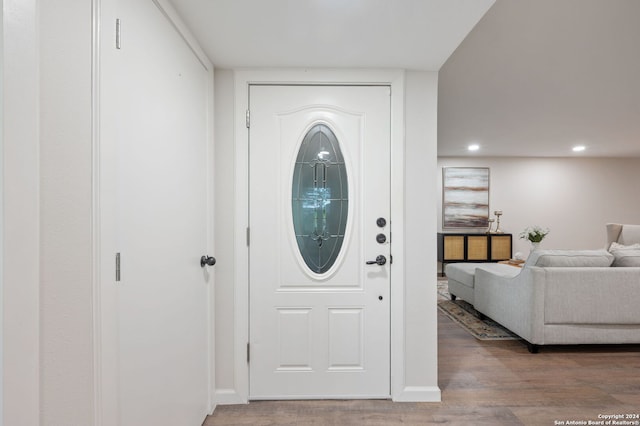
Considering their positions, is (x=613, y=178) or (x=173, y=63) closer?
(x=173, y=63)

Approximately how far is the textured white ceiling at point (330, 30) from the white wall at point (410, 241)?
244mm

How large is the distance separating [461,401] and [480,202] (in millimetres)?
5524

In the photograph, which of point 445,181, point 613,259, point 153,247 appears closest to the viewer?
point 153,247

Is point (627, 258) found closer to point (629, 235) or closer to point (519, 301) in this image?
point (519, 301)

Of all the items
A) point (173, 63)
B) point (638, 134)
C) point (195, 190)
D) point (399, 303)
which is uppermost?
point (638, 134)

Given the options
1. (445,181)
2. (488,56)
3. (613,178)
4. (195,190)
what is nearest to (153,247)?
(195,190)

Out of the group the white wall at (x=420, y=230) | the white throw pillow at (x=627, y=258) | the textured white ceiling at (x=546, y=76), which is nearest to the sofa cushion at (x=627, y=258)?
the white throw pillow at (x=627, y=258)

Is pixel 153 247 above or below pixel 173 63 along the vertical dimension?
below

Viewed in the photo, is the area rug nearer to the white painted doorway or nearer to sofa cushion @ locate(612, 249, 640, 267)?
sofa cushion @ locate(612, 249, 640, 267)

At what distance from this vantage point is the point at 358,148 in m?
2.37

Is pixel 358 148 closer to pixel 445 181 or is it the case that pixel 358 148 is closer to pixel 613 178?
pixel 445 181

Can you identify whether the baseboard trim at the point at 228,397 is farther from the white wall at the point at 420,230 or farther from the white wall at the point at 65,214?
the white wall at the point at 65,214

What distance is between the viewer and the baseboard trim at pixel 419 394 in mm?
2326

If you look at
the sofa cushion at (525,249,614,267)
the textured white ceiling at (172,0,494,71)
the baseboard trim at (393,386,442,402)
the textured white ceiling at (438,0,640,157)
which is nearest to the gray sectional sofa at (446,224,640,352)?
the sofa cushion at (525,249,614,267)
